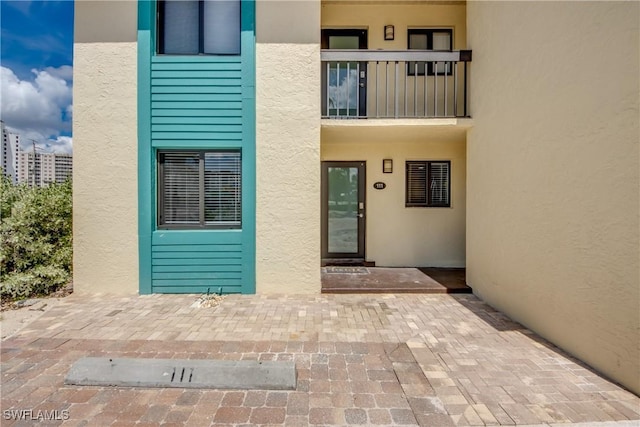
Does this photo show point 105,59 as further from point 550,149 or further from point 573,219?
point 573,219

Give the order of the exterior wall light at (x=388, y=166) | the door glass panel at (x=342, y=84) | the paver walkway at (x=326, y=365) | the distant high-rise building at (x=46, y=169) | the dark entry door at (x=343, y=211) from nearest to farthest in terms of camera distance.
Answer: the paver walkway at (x=326, y=365)
the distant high-rise building at (x=46, y=169)
the door glass panel at (x=342, y=84)
the exterior wall light at (x=388, y=166)
the dark entry door at (x=343, y=211)

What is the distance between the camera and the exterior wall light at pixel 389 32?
623 cm

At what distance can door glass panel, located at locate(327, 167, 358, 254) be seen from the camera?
21.5 ft

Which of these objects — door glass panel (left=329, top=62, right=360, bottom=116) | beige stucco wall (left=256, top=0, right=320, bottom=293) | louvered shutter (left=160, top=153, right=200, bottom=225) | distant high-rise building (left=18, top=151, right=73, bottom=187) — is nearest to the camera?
beige stucco wall (left=256, top=0, right=320, bottom=293)

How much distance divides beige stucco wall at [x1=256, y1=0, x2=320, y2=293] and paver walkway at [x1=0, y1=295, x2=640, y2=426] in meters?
1.55

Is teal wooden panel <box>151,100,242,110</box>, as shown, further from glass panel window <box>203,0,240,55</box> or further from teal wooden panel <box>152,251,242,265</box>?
teal wooden panel <box>152,251,242,265</box>

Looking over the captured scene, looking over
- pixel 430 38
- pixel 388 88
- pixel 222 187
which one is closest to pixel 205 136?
pixel 222 187

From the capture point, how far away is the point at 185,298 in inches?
187

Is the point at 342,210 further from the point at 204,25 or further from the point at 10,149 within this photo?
the point at 10,149

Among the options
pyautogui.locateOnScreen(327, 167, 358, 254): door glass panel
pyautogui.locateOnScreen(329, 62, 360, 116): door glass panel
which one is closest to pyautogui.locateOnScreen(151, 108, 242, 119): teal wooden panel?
pyautogui.locateOnScreen(329, 62, 360, 116): door glass panel

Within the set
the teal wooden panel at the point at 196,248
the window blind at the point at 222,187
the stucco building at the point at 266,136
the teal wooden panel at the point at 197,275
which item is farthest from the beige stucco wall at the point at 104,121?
the window blind at the point at 222,187

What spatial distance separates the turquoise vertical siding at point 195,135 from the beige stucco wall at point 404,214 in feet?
7.29

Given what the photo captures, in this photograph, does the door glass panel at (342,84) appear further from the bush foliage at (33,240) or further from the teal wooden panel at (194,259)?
the bush foliage at (33,240)

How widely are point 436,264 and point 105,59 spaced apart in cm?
742
